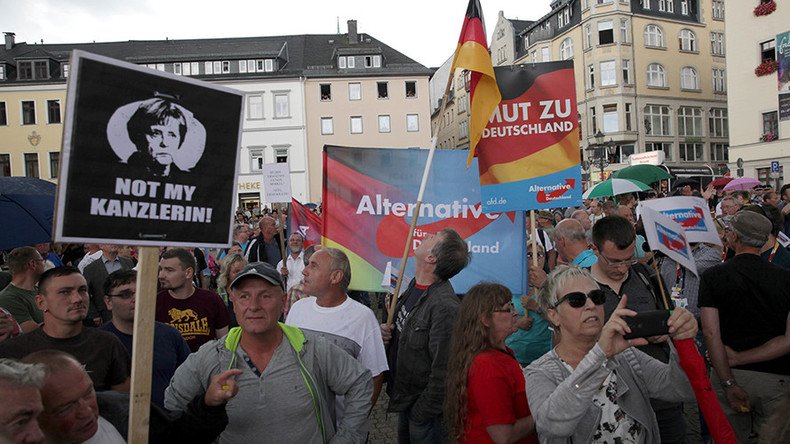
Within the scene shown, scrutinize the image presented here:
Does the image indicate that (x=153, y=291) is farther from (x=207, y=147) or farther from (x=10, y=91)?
(x=10, y=91)

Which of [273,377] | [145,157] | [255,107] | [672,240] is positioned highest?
[255,107]

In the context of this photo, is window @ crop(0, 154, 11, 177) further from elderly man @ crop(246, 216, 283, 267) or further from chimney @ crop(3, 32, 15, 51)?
elderly man @ crop(246, 216, 283, 267)

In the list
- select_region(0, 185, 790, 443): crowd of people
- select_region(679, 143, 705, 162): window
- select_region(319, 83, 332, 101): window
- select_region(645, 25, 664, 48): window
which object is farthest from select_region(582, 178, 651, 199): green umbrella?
select_region(679, 143, 705, 162): window

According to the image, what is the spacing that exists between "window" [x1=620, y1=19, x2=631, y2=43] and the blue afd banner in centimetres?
4666

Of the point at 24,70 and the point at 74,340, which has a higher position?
the point at 24,70

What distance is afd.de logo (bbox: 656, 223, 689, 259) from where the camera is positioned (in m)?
3.28

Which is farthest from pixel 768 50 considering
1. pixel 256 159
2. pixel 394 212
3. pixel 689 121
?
pixel 256 159

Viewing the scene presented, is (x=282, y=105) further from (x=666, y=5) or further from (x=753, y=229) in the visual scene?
(x=753, y=229)

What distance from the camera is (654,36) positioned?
160ft

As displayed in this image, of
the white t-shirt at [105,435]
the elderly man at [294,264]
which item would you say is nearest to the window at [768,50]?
the elderly man at [294,264]

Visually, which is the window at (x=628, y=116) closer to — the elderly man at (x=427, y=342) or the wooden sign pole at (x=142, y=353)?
the elderly man at (x=427, y=342)

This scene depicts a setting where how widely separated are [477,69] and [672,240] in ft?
7.33

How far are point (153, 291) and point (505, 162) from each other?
353 cm

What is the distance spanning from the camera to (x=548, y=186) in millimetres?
5207
